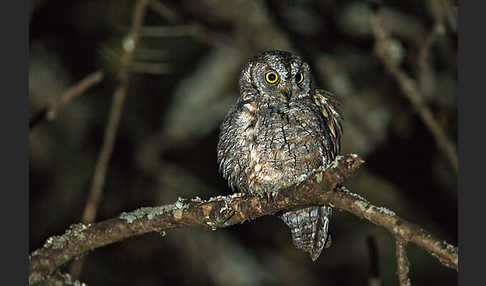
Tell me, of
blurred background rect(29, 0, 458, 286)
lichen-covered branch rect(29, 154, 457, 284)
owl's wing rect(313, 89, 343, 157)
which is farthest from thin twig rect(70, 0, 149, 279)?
blurred background rect(29, 0, 458, 286)

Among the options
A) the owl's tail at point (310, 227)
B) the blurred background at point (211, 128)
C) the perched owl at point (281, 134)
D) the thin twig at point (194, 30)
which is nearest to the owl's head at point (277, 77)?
the perched owl at point (281, 134)

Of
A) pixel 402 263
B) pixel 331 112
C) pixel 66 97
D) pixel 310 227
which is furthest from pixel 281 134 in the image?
pixel 66 97

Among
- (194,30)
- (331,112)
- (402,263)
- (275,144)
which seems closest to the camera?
(402,263)

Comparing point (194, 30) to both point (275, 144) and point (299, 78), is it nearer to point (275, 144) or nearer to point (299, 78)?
point (299, 78)

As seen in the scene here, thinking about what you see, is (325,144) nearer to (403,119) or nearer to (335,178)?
(335,178)

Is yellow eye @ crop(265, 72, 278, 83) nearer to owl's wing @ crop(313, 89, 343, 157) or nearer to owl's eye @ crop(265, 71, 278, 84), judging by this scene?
owl's eye @ crop(265, 71, 278, 84)
